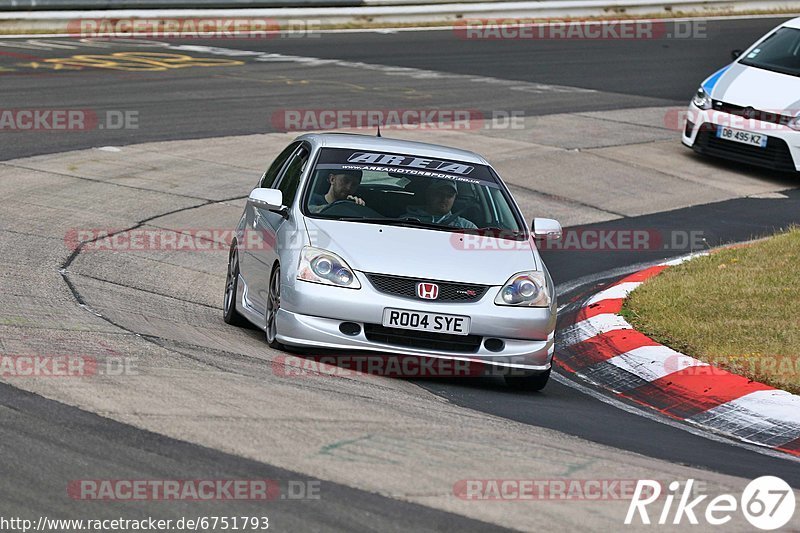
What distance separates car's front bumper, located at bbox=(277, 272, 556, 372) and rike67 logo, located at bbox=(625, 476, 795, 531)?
2274 mm

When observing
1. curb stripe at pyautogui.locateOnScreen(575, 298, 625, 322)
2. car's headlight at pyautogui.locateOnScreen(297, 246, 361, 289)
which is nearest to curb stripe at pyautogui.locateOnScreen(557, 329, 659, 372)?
curb stripe at pyautogui.locateOnScreen(575, 298, 625, 322)

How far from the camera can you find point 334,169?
9242 millimetres

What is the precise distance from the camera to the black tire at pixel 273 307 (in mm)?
8423

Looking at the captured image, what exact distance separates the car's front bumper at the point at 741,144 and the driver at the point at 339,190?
8.98 meters

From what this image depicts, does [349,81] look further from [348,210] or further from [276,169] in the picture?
[348,210]

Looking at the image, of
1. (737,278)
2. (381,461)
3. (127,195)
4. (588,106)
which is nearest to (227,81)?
(588,106)

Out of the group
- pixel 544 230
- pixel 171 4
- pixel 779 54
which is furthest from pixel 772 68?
pixel 171 4

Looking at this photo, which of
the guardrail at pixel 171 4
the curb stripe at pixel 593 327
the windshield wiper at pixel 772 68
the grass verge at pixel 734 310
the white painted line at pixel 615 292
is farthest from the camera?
the guardrail at pixel 171 4

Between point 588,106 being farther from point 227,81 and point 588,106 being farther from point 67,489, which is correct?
point 67,489

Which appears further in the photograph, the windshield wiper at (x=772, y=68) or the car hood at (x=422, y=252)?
the windshield wiper at (x=772, y=68)

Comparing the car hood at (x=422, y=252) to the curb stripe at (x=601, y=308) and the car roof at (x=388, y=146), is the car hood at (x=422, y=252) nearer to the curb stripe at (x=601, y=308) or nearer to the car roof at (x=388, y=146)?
the car roof at (x=388, y=146)

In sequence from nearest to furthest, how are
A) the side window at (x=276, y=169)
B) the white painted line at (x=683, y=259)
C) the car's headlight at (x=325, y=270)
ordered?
the car's headlight at (x=325, y=270) → the side window at (x=276, y=169) → the white painted line at (x=683, y=259)

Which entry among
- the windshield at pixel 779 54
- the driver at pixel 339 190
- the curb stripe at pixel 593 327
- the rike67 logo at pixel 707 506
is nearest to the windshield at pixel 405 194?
the driver at pixel 339 190

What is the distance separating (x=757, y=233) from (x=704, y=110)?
3495mm
